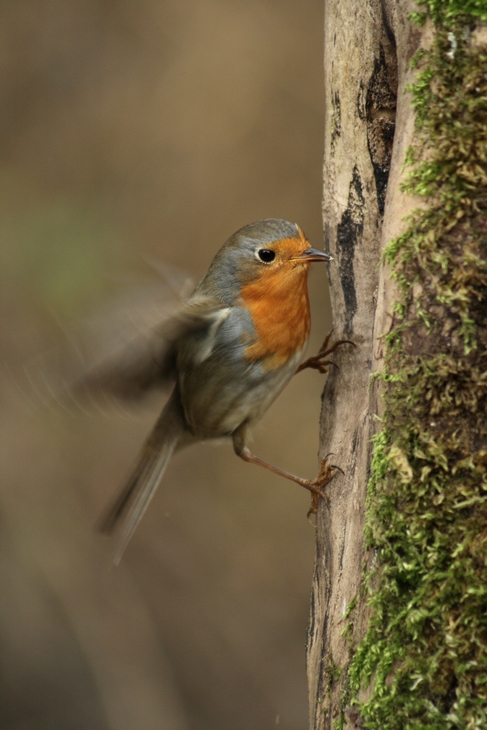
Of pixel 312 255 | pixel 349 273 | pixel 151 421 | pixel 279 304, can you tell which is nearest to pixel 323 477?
pixel 349 273

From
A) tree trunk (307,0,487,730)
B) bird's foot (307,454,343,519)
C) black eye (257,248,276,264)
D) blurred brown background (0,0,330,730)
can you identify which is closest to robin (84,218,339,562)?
black eye (257,248,276,264)

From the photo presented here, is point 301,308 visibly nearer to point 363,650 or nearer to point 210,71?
point 363,650

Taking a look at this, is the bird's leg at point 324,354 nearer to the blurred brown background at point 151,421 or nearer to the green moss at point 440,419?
the green moss at point 440,419

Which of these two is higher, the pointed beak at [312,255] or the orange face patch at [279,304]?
the pointed beak at [312,255]

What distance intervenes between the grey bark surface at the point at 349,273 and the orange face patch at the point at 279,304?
1.62ft

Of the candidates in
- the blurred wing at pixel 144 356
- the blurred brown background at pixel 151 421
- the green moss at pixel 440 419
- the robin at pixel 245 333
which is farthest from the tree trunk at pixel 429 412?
the blurred brown background at pixel 151 421

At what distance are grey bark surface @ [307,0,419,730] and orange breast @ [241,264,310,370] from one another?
19.4 inches

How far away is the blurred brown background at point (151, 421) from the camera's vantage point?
7.76 m

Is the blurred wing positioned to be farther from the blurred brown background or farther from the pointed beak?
the blurred brown background

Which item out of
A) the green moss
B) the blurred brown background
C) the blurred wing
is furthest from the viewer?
the blurred brown background

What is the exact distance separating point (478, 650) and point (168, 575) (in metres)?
5.90

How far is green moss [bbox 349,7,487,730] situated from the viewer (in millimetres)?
2566

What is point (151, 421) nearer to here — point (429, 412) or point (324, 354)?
point (324, 354)

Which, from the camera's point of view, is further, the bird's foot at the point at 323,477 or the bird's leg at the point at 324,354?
the bird's leg at the point at 324,354
